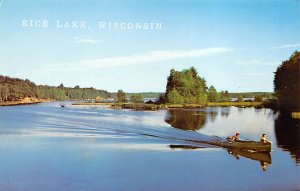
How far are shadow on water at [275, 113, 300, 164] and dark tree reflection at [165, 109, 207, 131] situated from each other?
7.38ft

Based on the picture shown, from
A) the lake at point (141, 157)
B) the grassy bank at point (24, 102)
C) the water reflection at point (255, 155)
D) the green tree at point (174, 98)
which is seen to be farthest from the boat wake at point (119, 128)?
the grassy bank at point (24, 102)

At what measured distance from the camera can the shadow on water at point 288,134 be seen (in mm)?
9012

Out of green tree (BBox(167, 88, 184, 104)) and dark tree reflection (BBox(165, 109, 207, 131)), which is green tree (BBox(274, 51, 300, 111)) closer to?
dark tree reflection (BBox(165, 109, 207, 131))

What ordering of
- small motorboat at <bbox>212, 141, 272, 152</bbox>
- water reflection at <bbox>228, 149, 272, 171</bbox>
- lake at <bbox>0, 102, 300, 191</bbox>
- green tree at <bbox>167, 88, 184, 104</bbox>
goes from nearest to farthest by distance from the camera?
1. lake at <bbox>0, 102, 300, 191</bbox>
2. water reflection at <bbox>228, 149, 272, 171</bbox>
3. small motorboat at <bbox>212, 141, 272, 152</bbox>
4. green tree at <bbox>167, 88, 184, 104</bbox>

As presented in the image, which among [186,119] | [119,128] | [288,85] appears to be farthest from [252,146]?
[288,85]

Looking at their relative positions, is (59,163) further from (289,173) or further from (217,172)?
(289,173)

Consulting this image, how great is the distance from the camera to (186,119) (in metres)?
13.2

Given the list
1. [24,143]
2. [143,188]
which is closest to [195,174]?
[143,188]

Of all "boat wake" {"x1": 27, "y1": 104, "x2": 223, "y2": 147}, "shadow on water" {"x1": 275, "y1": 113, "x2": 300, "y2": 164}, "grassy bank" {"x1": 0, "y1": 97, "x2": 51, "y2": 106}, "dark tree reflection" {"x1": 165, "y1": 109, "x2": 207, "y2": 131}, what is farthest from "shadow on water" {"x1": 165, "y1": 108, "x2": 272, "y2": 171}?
"grassy bank" {"x1": 0, "y1": 97, "x2": 51, "y2": 106}

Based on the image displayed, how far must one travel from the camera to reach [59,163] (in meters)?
7.95

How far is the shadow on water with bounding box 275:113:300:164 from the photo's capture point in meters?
9.01

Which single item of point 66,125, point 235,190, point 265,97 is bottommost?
point 235,190

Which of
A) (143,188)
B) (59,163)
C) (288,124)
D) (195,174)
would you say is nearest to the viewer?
(143,188)

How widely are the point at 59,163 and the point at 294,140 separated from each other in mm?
5665
